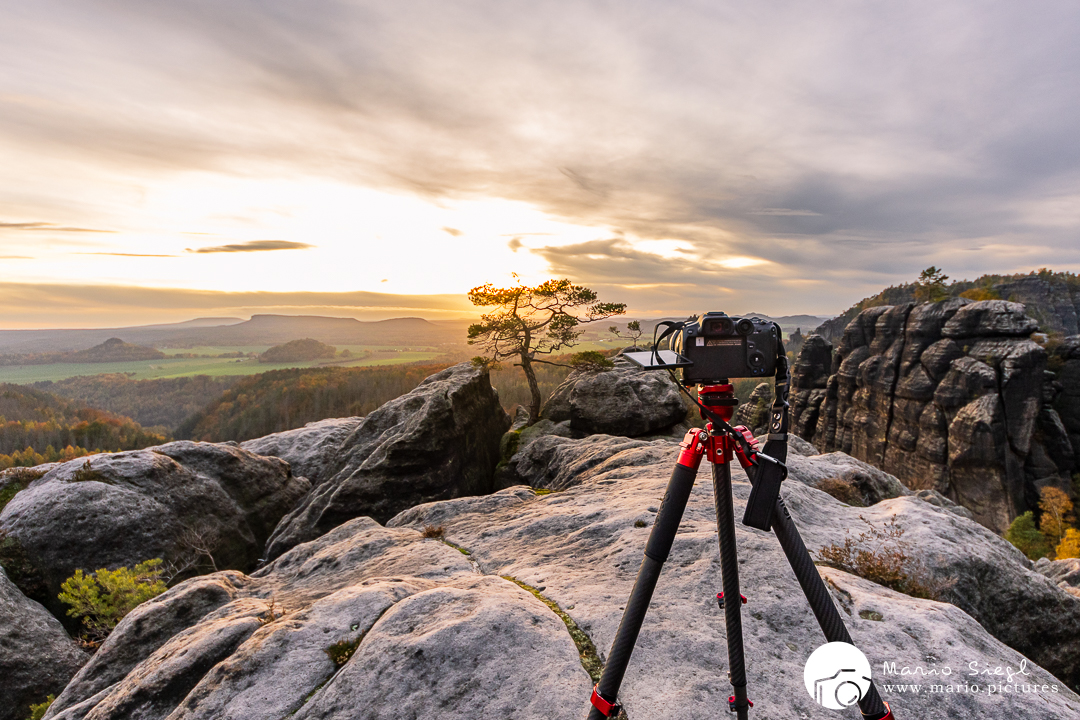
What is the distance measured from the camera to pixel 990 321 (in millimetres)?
50094

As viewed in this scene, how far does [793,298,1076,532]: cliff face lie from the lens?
156 feet

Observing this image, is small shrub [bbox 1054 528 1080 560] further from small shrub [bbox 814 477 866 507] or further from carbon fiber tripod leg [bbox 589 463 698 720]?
carbon fiber tripod leg [bbox 589 463 698 720]

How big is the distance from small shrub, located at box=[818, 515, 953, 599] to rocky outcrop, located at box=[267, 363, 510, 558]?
12964 millimetres

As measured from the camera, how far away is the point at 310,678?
4.62 meters

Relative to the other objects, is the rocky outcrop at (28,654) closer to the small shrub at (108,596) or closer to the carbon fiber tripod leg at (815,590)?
the small shrub at (108,596)

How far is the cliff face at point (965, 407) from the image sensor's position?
156ft

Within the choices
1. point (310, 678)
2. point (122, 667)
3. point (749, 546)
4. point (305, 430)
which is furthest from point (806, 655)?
point (305, 430)

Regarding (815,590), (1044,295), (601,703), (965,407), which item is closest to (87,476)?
(601,703)

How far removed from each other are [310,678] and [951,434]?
68.0 metres

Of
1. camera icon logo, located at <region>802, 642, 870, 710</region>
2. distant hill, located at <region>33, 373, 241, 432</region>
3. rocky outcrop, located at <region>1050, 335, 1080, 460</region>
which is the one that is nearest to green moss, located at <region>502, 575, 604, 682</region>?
camera icon logo, located at <region>802, 642, 870, 710</region>

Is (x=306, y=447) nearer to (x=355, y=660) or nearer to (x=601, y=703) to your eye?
(x=355, y=660)

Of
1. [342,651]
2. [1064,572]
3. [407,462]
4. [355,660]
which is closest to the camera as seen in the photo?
[355,660]

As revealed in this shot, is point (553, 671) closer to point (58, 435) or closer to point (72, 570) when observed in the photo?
point (72, 570)

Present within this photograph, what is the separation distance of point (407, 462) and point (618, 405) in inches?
446
